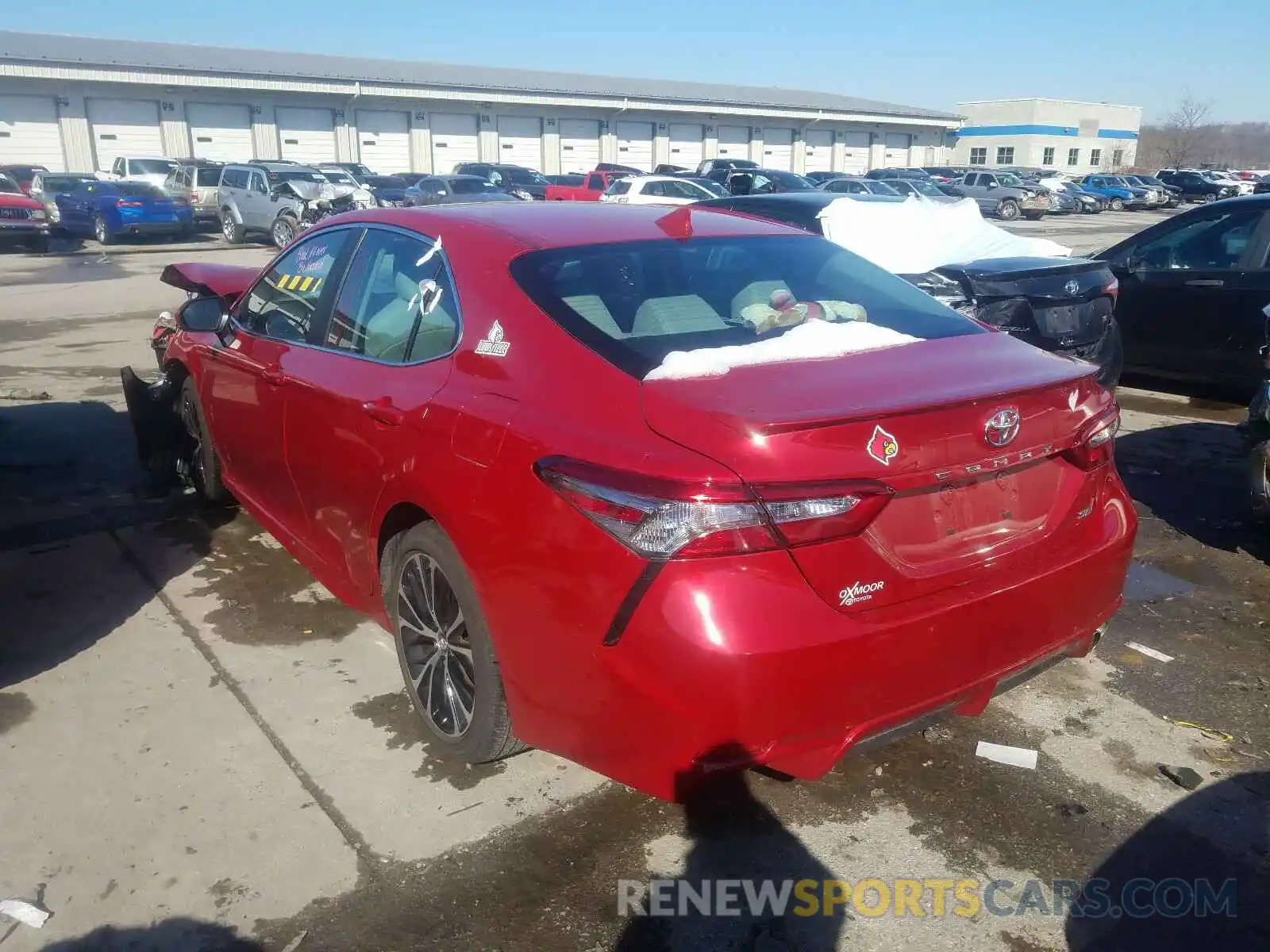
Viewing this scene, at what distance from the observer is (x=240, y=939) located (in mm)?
2518

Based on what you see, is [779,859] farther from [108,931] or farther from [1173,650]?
[1173,650]

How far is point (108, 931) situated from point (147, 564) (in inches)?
102

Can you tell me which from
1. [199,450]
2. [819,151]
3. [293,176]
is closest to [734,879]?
[199,450]

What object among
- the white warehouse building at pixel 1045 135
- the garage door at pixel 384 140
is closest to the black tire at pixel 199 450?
the garage door at pixel 384 140

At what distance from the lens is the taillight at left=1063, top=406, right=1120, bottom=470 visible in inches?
111

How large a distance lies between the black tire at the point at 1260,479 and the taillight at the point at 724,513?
11.6ft

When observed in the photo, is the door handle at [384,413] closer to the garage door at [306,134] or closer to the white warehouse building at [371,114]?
the white warehouse building at [371,114]

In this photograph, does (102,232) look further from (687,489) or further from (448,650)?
(687,489)

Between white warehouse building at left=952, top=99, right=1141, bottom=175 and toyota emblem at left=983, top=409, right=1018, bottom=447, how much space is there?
7585 centimetres

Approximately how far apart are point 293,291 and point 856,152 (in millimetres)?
61552

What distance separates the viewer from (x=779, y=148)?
57219mm

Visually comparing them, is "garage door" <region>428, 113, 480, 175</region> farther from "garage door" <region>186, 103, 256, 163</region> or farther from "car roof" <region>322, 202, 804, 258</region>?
"car roof" <region>322, 202, 804, 258</region>

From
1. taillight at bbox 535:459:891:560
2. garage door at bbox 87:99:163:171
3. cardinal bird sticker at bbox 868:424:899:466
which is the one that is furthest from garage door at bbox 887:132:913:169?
taillight at bbox 535:459:891:560

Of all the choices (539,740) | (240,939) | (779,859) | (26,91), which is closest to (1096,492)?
(779,859)
